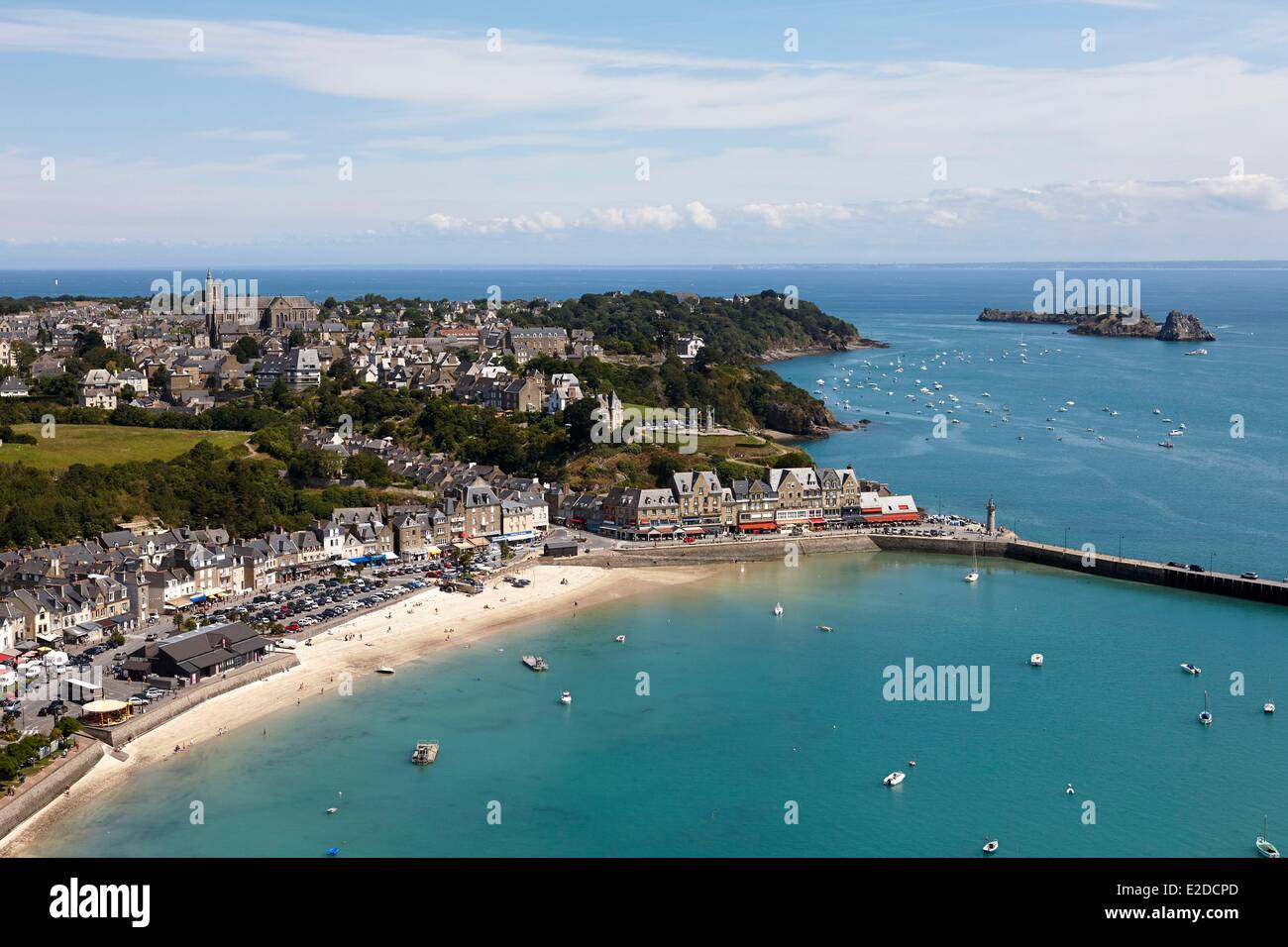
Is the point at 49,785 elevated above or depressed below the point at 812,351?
below

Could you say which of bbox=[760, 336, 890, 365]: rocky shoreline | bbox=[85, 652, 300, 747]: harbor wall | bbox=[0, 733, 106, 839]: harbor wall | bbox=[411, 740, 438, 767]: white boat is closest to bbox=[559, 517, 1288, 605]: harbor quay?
bbox=[85, 652, 300, 747]: harbor wall

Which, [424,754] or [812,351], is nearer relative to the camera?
[424,754]

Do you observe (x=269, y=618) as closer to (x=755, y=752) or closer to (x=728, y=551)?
(x=755, y=752)

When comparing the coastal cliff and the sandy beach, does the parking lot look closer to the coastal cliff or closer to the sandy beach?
the sandy beach

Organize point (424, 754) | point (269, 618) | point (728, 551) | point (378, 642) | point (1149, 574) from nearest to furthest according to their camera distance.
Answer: point (424, 754) → point (378, 642) → point (269, 618) → point (1149, 574) → point (728, 551)

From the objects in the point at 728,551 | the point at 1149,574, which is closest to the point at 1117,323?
the point at 1149,574

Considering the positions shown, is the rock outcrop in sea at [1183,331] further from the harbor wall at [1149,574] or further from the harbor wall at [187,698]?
the harbor wall at [187,698]

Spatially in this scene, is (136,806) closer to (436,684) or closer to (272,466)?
(436,684)

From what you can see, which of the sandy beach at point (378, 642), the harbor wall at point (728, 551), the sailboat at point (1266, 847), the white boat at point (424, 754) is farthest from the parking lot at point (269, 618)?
the sailboat at point (1266, 847)
